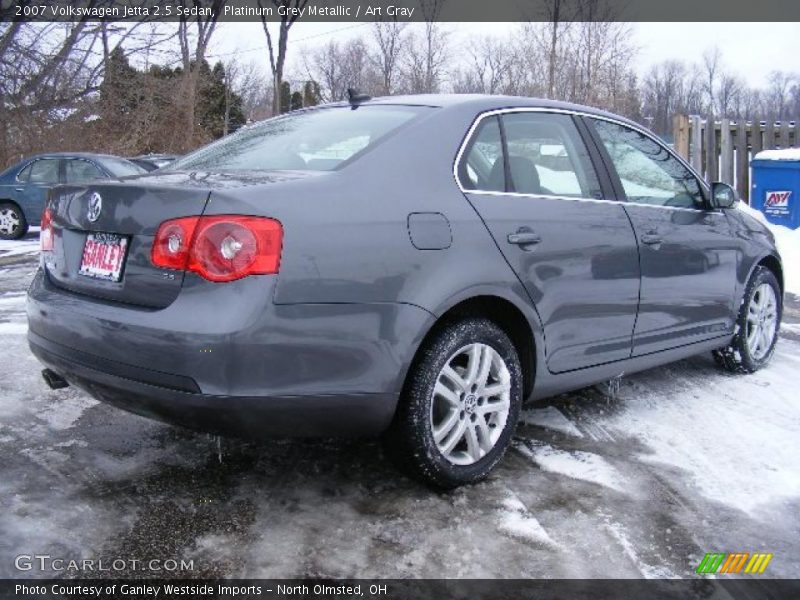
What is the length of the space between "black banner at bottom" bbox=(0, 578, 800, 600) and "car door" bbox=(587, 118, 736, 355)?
5.13 feet

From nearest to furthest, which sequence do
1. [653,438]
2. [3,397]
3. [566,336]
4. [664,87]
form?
[566,336]
[653,438]
[3,397]
[664,87]

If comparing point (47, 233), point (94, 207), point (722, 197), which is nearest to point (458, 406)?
point (94, 207)

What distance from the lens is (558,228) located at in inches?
130

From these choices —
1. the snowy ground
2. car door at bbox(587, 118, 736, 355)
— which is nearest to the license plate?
the snowy ground

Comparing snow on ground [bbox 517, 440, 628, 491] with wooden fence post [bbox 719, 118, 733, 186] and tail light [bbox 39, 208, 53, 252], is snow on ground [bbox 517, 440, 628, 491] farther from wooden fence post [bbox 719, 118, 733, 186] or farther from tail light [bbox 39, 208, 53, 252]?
wooden fence post [bbox 719, 118, 733, 186]

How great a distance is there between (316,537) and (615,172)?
2.29 metres

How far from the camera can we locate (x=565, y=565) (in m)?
2.52

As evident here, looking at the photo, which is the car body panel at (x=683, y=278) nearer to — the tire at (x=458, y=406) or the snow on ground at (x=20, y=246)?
the tire at (x=458, y=406)

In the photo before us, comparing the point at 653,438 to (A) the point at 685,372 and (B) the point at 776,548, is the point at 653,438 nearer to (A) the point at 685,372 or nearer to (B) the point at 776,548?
(B) the point at 776,548

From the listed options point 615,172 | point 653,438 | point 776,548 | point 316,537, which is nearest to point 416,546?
point 316,537

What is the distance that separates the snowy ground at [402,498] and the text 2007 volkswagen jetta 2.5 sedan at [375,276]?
0.29 metres

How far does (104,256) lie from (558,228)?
185 centimetres

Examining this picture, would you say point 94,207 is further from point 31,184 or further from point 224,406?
point 31,184

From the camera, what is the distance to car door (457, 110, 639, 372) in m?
3.13
